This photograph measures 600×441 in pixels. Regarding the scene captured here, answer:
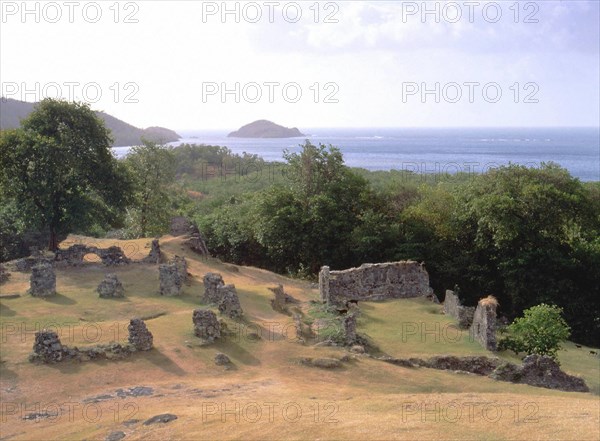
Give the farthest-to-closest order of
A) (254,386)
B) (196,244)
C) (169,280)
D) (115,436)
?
(196,244)
(169,280)
(254,386)
(115,436)

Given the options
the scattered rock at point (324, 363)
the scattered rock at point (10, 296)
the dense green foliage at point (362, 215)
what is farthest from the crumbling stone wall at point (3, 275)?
the scattered rock at point (324, 363)

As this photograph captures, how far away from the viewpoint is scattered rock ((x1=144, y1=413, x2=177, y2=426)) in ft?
39.6

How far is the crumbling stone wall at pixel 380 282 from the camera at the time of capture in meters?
27.0

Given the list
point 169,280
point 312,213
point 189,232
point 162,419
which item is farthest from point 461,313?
point 189,232

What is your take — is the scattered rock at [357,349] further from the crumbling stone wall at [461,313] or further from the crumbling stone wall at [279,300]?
the crumbling stone wall at [461,313]

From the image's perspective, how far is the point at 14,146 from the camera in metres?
30.4

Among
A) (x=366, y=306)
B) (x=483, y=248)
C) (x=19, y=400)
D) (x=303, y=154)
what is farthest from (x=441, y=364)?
(x=303, y=154)

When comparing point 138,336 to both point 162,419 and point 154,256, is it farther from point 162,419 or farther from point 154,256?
point 154,256

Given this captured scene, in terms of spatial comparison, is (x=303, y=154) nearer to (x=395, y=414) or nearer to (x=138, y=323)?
(x=138, y=323)

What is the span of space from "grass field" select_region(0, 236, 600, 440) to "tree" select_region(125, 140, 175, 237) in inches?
619

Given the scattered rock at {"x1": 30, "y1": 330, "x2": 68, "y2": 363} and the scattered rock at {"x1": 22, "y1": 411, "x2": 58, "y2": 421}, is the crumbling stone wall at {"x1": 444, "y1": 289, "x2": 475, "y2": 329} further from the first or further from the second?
the scattered rock at {"x1": 22, "y1": 411, "x2": 58, "y2": 421}

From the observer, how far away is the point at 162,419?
12156mm

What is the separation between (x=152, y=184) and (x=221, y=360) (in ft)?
81.3

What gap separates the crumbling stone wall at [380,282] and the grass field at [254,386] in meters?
2.69
